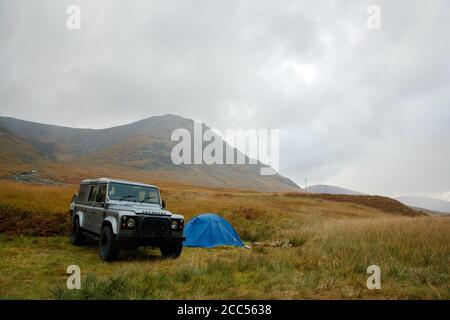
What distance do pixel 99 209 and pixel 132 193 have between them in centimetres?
120

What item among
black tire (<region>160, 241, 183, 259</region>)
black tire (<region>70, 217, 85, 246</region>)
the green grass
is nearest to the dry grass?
the green grass

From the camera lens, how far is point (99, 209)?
10.4 metres

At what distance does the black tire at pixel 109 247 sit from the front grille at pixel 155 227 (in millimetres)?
851

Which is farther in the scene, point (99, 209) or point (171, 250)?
point (99, 209)

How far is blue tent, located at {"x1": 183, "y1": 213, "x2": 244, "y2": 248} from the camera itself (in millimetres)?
13797

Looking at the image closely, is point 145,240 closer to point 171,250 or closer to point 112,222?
point 112,222

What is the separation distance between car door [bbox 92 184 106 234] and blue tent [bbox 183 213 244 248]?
14.9 ft

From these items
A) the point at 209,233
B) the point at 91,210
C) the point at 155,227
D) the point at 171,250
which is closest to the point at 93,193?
the point at 91,210

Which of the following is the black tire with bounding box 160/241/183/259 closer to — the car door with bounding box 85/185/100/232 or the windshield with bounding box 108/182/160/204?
the windshield with bounding box 108/182/160/204

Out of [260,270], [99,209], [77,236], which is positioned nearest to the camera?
[260,270]

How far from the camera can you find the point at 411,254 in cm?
948

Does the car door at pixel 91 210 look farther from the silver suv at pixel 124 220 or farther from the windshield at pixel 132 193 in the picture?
the windshield at pixel 132 193

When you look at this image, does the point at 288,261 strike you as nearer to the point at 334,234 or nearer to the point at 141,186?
the point at 334,234
